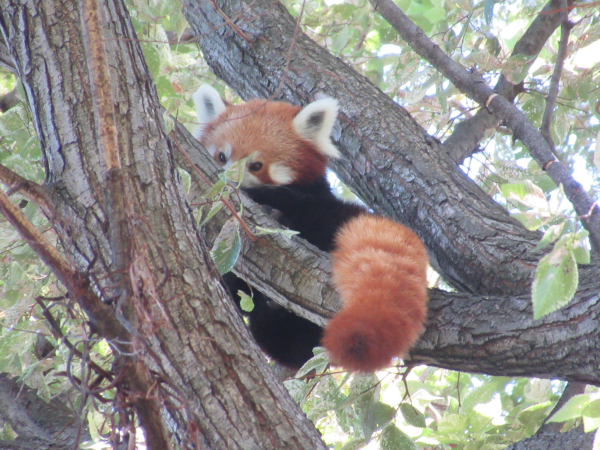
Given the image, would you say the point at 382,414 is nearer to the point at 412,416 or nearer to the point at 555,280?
the point at 412,416

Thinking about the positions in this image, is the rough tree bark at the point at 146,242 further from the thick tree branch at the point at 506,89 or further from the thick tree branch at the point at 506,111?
the thick tree branch at the point at 506,89

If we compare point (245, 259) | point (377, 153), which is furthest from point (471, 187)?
point (245, 259)

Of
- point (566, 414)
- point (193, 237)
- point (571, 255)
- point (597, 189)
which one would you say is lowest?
point (566, 414)

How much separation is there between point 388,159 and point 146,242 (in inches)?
53.6

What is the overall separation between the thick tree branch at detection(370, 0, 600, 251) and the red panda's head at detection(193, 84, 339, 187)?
674mm

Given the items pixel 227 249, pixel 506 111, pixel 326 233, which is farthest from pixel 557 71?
pixel 227 249

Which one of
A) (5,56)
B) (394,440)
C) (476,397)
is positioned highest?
(5,56)

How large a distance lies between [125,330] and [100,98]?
630 millimetres

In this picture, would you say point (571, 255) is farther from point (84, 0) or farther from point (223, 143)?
point (223, 143)

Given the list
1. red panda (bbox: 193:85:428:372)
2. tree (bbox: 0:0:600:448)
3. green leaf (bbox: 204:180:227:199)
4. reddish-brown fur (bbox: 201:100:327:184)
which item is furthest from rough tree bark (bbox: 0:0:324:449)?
reddish-brown fur (bbox: 201:100:327:184)

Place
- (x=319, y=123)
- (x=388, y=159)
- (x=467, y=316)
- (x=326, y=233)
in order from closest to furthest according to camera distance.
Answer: (x=467, y=316), (x=388, y=159), (x=326, y=233), (x=319, y=123)

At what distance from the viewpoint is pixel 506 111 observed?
2246 millimetres

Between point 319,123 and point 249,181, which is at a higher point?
point 319,123

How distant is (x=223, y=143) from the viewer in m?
3.18
